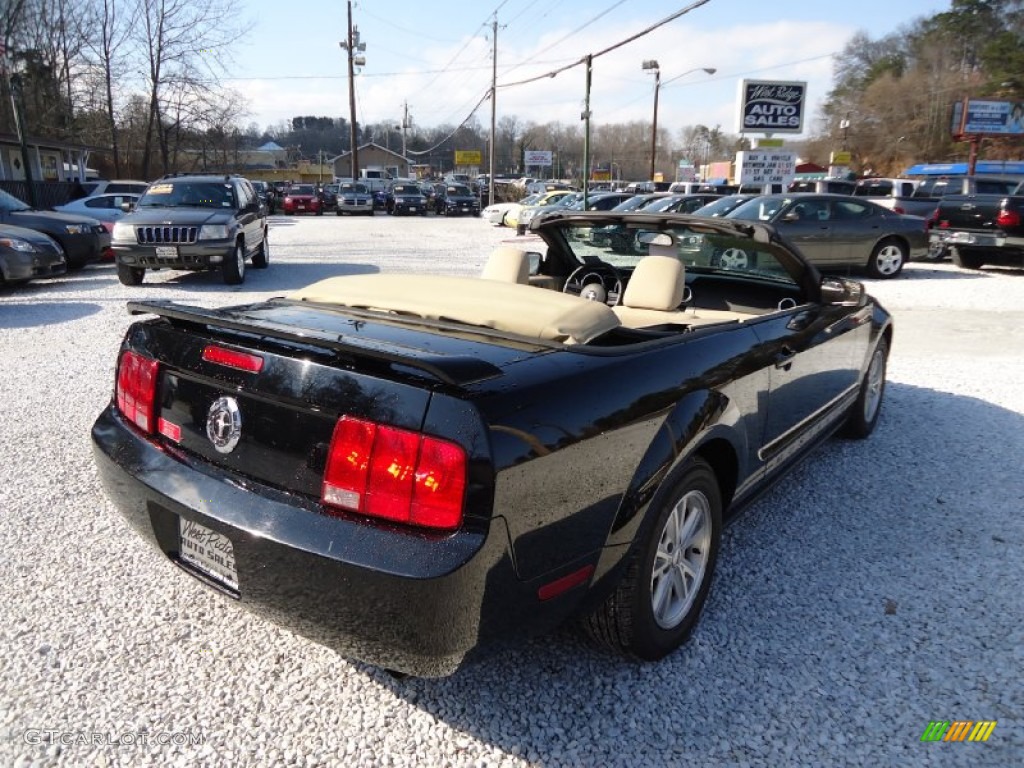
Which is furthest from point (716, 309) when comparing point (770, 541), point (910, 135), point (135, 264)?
point (910, 135)

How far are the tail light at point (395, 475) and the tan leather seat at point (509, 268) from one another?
7.14 feet

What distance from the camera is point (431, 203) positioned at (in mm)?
40438

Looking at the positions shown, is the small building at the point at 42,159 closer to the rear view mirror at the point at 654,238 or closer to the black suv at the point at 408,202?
the black suv at the point at 408,202

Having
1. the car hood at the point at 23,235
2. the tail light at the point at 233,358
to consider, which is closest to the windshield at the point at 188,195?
the car hood at the point at 23,235

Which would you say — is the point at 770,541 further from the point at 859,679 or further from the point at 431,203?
the point at 431,203

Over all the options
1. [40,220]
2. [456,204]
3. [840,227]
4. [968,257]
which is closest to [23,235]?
[40,220]

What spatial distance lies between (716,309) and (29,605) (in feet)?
12.3

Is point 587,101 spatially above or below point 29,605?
above

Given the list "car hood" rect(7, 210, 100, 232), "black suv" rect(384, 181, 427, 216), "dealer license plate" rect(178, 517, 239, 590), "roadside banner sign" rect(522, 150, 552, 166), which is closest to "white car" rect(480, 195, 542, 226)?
"black suv" rect(384, 181, 427, 216)

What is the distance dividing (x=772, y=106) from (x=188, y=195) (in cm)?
1816

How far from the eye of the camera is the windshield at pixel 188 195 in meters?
11.7

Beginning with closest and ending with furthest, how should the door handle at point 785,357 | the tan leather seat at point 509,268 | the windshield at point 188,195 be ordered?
1. the door handle at point 785,357
2. the tan leather seat at point 509,268
3. the windshield at point 188,195

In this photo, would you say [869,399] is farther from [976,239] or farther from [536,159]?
[536,159]

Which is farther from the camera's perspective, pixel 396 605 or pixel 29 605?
pixel 29 605
